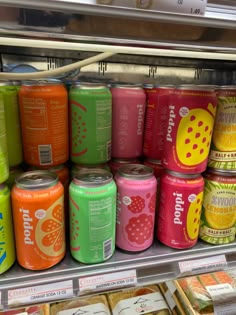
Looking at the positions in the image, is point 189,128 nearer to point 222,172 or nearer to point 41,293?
point 222,172

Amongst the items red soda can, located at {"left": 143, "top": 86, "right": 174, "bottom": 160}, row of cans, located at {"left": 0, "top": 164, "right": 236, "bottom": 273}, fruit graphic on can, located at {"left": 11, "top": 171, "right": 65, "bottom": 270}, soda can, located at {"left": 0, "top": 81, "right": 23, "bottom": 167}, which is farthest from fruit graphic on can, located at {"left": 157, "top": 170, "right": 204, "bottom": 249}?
soda can, located at {"left": 0, "top": 81, "right": 23, "bottom": 167}

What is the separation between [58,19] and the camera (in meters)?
0.38

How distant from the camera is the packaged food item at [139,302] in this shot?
1065 millimetres

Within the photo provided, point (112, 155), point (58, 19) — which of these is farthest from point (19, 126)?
point (58, 19)

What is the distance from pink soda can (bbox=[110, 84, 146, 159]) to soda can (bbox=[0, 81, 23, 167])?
0.26 m

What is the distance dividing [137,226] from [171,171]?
173 millimetres

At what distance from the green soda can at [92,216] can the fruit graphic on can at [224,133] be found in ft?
1.01

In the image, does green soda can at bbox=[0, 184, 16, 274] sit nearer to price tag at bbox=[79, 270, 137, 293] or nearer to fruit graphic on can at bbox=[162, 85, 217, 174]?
price tag at bbox=[79, 270, 137, 293]

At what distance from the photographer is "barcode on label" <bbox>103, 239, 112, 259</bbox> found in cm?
68

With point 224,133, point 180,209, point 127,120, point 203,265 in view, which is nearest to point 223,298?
point 203,265

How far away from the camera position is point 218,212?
2.53 ft

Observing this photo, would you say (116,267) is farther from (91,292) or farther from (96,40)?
(96,40)

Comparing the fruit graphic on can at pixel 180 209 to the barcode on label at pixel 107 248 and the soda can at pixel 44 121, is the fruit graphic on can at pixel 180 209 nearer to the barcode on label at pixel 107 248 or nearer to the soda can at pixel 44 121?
the barcode on label at pixel 107 248

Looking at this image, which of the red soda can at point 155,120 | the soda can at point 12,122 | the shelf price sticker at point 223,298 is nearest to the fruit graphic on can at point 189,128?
the red soda can at point 155,120
